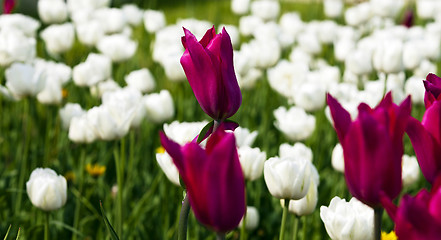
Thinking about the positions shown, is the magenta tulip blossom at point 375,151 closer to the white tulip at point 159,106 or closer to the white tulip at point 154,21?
the white tulip at point 159,106

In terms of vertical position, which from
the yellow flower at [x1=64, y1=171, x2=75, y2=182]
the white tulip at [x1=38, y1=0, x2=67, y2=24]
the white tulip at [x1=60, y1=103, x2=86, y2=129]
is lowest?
the yellow flower at [x1=64, y1=171, x2=75, y2=182]

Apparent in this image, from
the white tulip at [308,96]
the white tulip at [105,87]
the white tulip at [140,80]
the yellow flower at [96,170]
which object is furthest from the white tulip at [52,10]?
the white tulip at [308,96]

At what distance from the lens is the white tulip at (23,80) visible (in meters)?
2.12

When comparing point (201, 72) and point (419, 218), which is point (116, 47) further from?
point (419, 218)

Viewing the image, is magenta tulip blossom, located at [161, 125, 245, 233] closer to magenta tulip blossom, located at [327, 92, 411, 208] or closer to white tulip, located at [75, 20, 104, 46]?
magenta tulip blossom, located at [327, 92, 411, 208]

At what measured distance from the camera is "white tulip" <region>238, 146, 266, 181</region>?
1.58 meters

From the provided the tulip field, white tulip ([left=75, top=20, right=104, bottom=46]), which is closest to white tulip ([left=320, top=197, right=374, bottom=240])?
the tulip field

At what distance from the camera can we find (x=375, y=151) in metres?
0.79

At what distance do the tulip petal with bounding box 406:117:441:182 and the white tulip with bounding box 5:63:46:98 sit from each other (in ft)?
5.27

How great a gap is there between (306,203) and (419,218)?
79cm

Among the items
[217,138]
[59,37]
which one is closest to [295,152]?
[217,138]

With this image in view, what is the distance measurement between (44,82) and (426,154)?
165cm

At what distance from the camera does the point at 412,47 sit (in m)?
2.89

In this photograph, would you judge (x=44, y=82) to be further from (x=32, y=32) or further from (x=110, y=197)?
(x=32, y=32)
